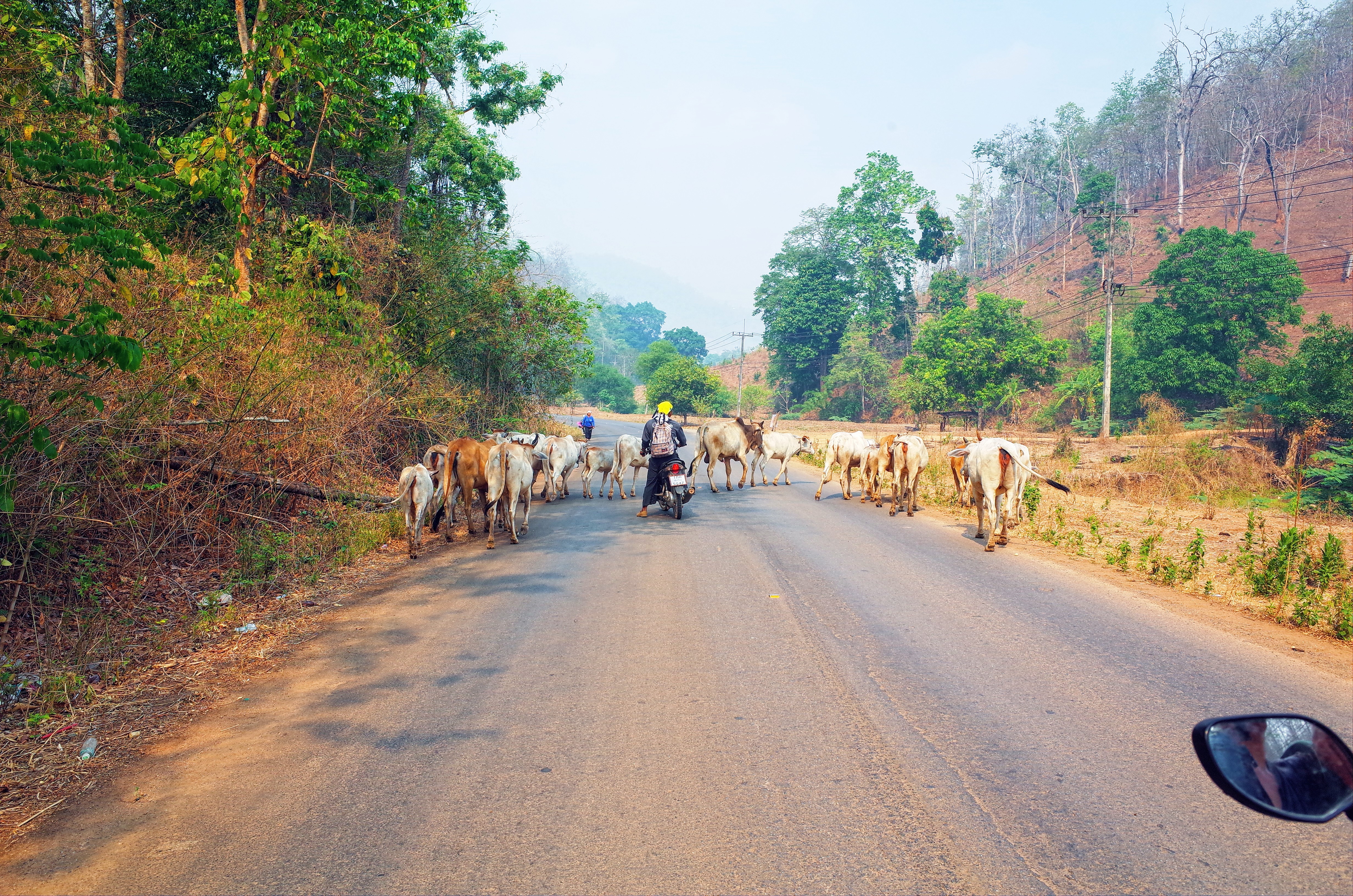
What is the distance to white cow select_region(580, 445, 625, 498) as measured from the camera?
15586mm

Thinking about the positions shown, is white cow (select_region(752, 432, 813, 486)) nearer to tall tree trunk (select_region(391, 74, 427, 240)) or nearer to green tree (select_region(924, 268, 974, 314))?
tall tree trunk (select_region(391, 74, 427, 240))

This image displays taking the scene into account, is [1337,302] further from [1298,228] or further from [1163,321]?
[1163,321]

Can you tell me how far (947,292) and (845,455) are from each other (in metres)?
53.4

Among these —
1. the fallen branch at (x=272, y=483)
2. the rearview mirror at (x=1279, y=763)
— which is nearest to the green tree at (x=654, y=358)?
the fallen branch at (x=272, y=483)

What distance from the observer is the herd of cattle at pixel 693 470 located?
405 inches

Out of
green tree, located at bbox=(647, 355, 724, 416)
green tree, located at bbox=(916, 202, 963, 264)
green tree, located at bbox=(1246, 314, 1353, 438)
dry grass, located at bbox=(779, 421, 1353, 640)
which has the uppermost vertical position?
green tree, located at bbox=(916, 202, 963, 264)

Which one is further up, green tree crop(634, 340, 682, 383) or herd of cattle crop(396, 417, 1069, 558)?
green tree crop(634, 340, 682, 383)

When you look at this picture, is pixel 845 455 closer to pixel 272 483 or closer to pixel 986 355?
pixel 272 483

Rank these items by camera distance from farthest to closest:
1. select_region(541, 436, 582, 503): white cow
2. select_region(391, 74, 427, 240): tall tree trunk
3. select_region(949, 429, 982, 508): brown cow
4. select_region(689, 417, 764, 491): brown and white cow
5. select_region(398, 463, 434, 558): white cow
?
select_region(689, 417, 764, 491): brown and white cow < select_region(391, 74, 427, 240): tall tree trunk < select_region(541, 436, 582, 503): white cow < select_region(949, 429, 982, 508): brown cow < select_region(398, 463, 434, 558): white cow

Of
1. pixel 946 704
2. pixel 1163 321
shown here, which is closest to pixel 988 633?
pixel 946 704

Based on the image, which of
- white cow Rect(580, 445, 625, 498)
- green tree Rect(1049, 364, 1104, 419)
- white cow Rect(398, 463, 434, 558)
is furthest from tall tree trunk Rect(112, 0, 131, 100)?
green tree Rect(1049, 364, 1104, 419)

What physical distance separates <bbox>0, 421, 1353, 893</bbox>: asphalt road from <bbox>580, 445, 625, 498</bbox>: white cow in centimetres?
830

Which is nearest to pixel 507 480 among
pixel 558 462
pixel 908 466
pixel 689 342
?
pixel 558 462

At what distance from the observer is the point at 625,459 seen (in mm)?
15953
